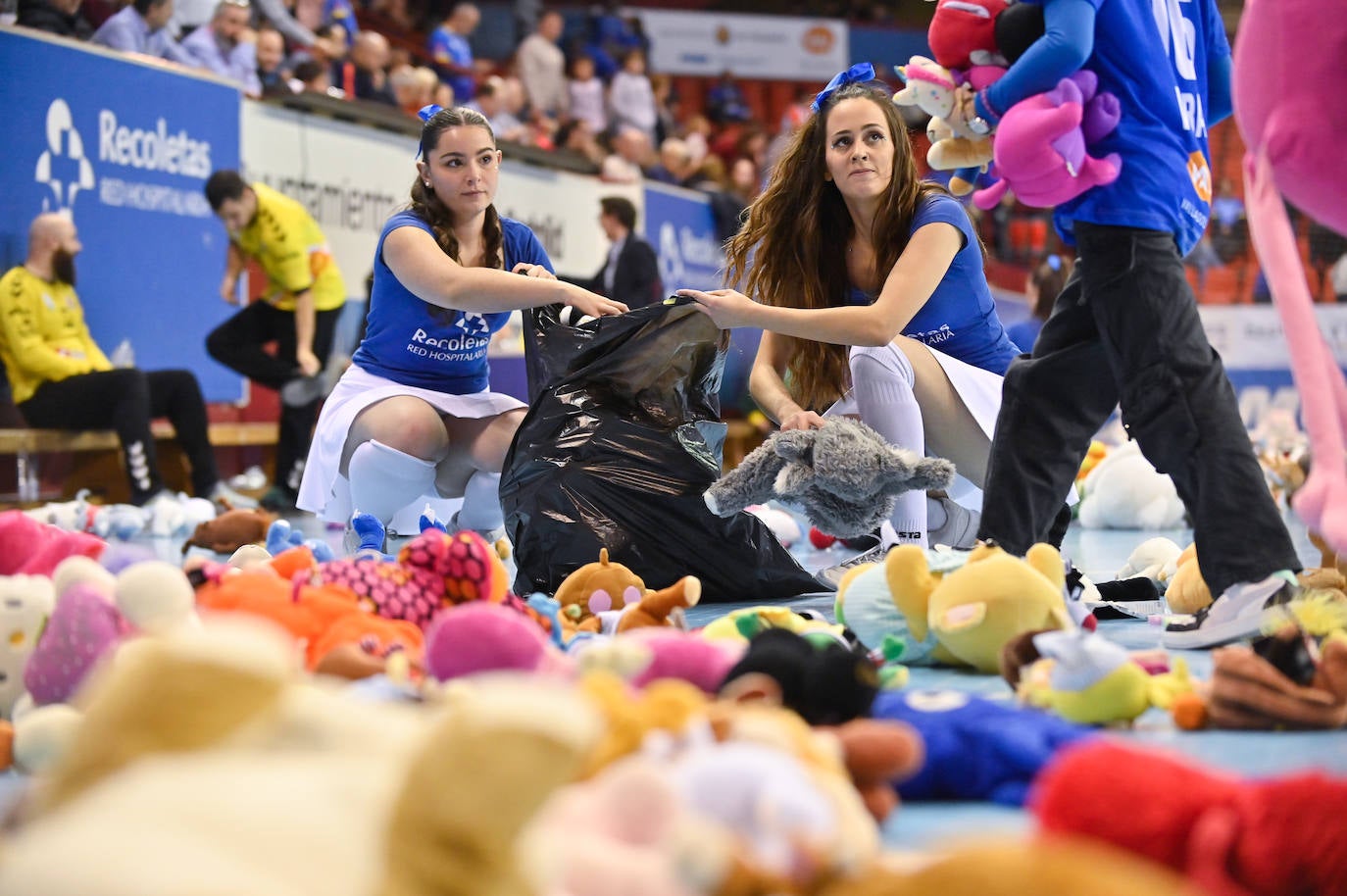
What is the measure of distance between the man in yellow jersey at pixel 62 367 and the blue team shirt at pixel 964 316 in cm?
321

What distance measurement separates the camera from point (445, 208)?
3.42 meters

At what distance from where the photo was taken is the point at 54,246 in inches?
220

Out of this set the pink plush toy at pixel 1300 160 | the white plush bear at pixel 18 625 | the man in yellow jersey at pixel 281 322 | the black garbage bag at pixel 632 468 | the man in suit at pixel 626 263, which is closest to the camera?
the white plush bear at pixel 18 625

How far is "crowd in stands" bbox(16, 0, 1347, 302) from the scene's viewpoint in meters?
7.05

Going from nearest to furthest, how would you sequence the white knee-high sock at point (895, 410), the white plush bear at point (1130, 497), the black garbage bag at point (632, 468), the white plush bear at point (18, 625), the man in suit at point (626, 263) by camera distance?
→ the white plush bear at point (18, 625), the black garbage bag at point (632, 468), the white knee-high sock at point (895, 410), the white plush bear at point (1130, 497), the man in suit at point (626, 263)

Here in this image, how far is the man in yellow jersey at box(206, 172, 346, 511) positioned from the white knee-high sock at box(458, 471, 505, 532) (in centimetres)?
293

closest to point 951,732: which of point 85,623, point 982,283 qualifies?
point 85,623

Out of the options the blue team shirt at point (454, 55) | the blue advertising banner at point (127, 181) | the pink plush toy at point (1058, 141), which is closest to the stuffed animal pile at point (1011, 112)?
the pink plush toy at point (1058, 141)

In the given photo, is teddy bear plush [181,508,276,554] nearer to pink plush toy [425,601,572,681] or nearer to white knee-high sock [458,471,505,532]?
white knee-high sock [458,471,505,532]

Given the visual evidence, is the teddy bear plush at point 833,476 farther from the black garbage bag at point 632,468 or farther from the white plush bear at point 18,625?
the white plush bear at point 18,625

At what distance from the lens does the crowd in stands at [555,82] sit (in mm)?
7047

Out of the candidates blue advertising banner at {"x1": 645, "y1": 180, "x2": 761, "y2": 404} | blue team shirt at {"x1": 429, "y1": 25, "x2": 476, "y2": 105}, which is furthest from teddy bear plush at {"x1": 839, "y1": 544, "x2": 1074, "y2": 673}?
blue team shirt at {"x1": 429, "y1": 25, "x2": 476, "y2": 105}

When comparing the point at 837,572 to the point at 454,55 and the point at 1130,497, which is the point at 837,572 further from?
the point at 454,55

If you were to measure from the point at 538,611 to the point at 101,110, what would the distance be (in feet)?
15.8
